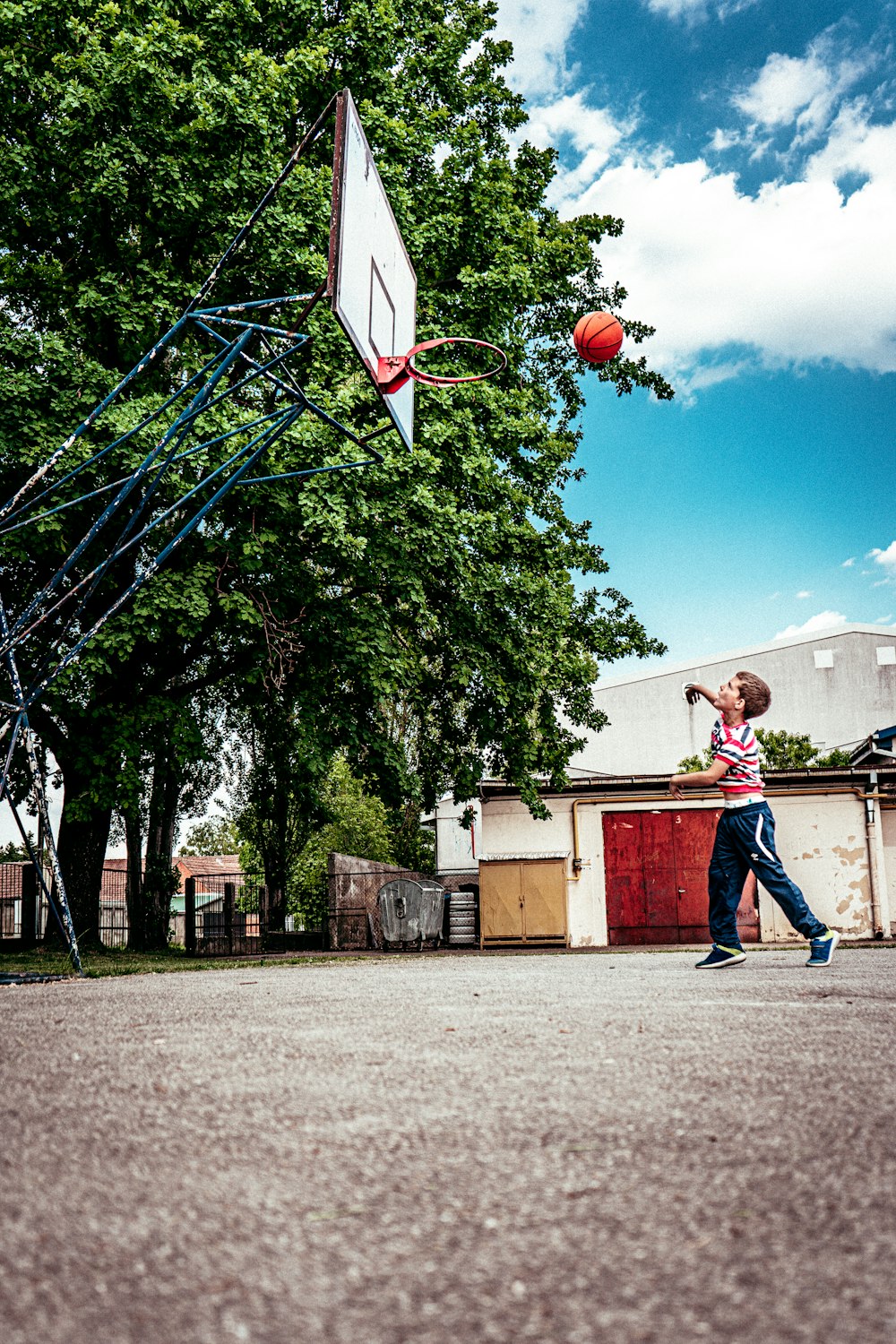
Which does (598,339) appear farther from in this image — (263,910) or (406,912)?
(263,910)

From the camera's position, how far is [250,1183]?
2.24m

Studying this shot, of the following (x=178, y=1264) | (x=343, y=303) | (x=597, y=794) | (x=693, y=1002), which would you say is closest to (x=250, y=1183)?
(x=178, y=1264)

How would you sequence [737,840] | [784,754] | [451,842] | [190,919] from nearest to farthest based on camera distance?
1. [737,840]
2. [190,919]
3. [784,754]
4. [451,842]

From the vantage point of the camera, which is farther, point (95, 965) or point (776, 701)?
point (776, 701)

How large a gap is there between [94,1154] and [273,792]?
58.0ft

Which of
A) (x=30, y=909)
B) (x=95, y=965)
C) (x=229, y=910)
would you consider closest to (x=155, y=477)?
(x=95, y=965)

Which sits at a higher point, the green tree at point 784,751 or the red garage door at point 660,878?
the green tree at point 784,751

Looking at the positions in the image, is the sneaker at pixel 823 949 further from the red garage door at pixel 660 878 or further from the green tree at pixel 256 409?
the red garage door at pixel 660 878

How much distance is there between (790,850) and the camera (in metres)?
22.4

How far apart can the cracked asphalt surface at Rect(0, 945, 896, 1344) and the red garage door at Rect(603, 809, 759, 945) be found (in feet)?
61.1

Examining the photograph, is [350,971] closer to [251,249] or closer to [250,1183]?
[250,1183]

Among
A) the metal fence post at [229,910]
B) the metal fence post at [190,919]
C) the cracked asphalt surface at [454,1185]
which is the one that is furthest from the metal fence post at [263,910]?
the cracked asphalt surface at [454,1185]

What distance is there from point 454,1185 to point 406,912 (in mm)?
18325

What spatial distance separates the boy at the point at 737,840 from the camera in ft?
24.6
